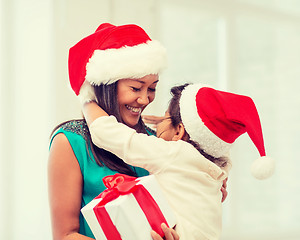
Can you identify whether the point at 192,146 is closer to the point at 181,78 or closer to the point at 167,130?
the point at 167,130

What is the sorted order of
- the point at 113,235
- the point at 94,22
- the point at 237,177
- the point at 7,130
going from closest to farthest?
1. the point at 113,235
2. the point at 7,130
3. the point at 94,22
4. the point at 237,177

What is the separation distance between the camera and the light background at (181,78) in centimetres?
208

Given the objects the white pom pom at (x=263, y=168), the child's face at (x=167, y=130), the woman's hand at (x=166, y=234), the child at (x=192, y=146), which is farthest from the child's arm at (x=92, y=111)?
the white pom pom at (x=263, y=168)

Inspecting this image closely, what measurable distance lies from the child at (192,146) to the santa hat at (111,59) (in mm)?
102

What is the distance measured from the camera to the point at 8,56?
2.06m

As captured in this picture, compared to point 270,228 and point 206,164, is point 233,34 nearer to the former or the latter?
point 270,228

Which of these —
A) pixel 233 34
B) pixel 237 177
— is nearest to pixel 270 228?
pixel 237 177

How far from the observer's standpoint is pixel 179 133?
4.36ft

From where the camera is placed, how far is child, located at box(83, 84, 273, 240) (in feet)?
3.97

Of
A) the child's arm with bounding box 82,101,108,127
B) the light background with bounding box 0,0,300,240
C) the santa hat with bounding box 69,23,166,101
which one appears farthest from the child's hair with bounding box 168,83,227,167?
the light background with bounding box 0,0,300,240

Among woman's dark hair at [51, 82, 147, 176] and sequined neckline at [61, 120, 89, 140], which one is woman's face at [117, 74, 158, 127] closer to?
woman's dark hair at [51, 82, 147, 176]

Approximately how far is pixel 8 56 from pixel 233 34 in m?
1.77

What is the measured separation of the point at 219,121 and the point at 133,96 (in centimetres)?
30

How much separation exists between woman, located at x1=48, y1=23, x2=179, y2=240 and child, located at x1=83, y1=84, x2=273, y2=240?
0.10 metres
